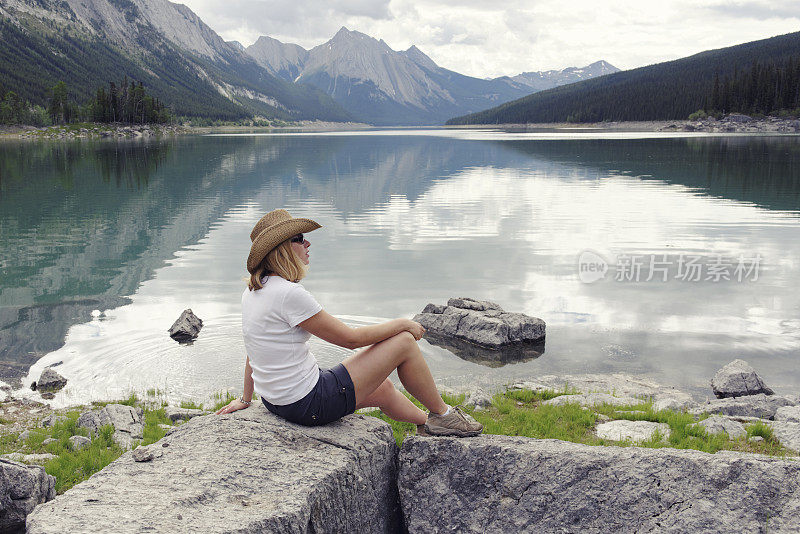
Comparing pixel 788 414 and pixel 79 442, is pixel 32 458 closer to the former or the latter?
pixel 79 442

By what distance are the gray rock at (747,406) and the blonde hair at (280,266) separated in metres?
6.84

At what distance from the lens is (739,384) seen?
10.7m

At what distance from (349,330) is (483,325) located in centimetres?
879

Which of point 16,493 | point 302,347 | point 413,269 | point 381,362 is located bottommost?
point 413,269

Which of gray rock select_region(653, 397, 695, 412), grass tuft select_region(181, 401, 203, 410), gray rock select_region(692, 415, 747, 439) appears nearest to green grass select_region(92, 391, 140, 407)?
grass tuft select_region(181, 401, 203, 410)

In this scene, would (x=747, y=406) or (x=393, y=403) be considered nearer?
(x=393, y=403)

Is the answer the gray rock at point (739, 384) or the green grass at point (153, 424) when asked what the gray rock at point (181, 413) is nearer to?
the green grass at point (153, 424)

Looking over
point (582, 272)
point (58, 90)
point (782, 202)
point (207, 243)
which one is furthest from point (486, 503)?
point (58, 90)

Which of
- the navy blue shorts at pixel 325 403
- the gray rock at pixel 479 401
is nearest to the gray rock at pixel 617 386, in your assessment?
the gray rock at pixel 479 401

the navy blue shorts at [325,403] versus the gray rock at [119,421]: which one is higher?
the navy blue shorts at [325,403]

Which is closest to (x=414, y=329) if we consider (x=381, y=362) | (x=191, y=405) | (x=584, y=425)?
(x=381, y=362)

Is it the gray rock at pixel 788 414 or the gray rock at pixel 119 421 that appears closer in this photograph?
the gray rock at pixel 119 421

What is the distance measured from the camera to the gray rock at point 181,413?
9.10 m

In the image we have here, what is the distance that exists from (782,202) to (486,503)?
36845 mm
